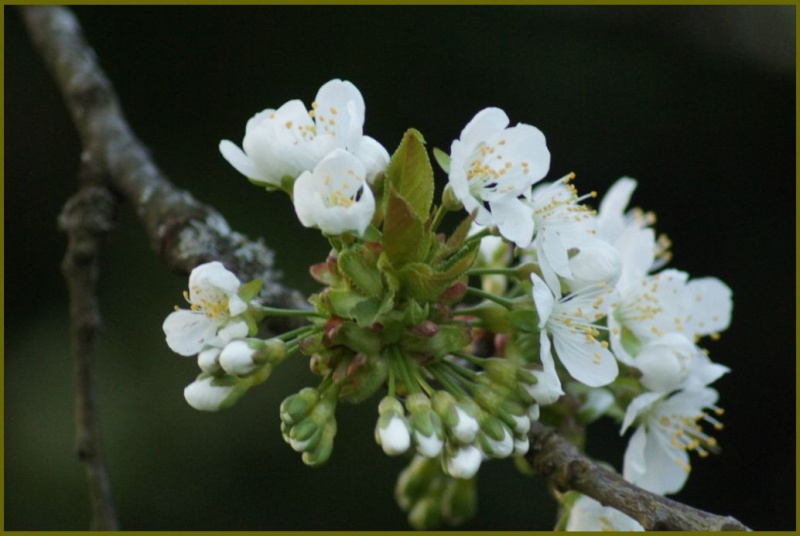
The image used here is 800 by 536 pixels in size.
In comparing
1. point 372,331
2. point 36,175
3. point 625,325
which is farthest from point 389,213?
point 36,175

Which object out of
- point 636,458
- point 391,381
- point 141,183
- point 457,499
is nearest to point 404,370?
point 391,381

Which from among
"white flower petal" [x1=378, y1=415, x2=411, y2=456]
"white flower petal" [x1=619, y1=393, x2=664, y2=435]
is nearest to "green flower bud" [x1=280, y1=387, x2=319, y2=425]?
"white flower petal" [x1=378, y1=415, x2=411, y2=456]

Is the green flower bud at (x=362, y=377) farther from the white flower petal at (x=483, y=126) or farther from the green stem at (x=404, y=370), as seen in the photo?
the white flower petal at (x=483, y=126)

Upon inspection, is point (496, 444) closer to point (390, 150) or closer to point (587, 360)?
point (587, 360)

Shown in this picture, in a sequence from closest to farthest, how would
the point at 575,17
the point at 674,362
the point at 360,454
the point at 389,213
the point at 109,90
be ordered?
the point at 389,213, the point at 674,362, the point at 109,90, the point at 360,454, the point at 575,17

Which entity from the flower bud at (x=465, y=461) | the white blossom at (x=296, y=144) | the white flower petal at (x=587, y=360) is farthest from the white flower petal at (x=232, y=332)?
the white flower petal at (x=587, y=360)

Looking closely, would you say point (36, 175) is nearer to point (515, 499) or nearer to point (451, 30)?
point (451, 30)
